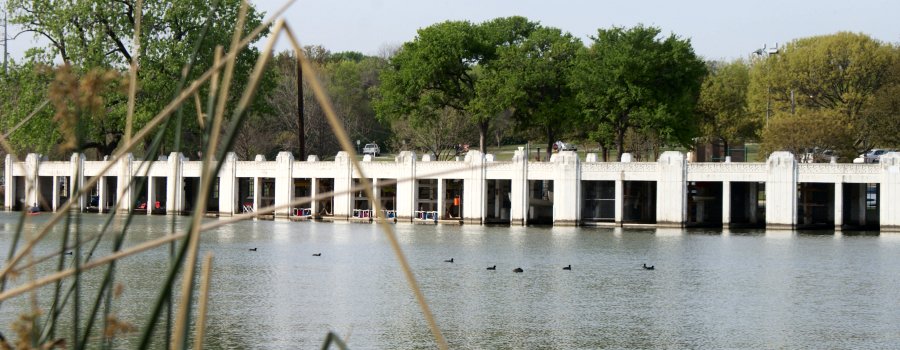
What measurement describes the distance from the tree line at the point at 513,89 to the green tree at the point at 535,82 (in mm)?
84

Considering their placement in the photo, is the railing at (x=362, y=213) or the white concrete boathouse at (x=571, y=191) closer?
the white concrete boathouse at (x=571, y=191)

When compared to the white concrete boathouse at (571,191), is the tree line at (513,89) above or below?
above

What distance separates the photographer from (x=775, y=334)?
1989 centimetres

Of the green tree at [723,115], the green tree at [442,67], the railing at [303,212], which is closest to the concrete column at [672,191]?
the green tree at [442,67]

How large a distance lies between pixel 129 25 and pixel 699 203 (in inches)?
1041

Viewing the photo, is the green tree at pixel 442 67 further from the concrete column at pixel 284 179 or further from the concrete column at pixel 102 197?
the concrete column at pixel 102 197

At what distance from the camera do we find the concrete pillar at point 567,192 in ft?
168

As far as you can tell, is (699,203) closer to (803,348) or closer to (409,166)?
(409,166)

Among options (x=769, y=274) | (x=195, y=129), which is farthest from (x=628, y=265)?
(x=195, y=129)

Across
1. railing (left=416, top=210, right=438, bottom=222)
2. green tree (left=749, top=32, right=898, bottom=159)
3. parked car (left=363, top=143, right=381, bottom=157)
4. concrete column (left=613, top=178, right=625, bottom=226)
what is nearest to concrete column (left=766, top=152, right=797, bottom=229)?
concrete column (left=613, top=178, right=625, bottom=226)

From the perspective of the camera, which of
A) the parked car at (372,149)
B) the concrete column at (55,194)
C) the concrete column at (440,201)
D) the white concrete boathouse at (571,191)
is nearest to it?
the white concrete boathouse at (571,191)

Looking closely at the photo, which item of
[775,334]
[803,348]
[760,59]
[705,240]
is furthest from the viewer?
[760,59]

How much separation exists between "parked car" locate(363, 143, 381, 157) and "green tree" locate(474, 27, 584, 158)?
15.8 meters

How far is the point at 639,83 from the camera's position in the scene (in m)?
61.6
